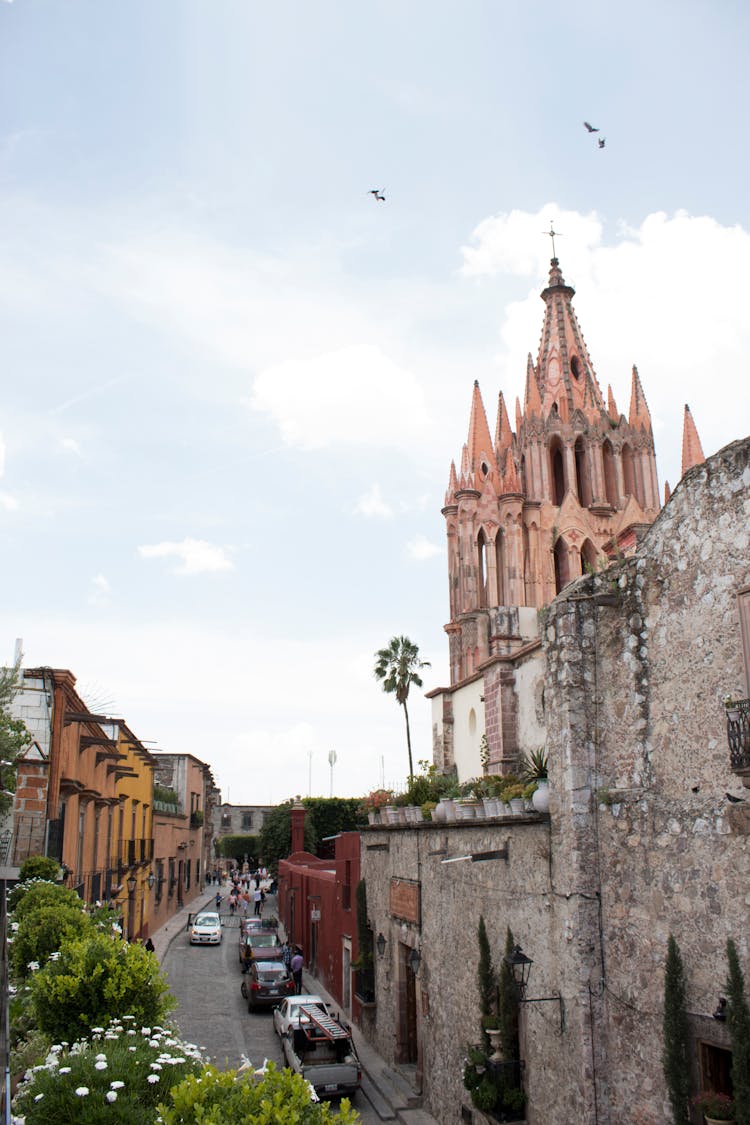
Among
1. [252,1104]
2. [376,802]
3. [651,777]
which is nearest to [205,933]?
[376,802]

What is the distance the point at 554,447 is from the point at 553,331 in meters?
7.08

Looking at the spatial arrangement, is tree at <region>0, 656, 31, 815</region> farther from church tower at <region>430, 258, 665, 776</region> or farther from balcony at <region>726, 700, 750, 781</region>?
church tower at <region>430, 258, 665, 776</region>

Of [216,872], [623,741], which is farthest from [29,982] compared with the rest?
[216,872]

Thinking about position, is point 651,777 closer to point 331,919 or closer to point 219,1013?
point 219,1013

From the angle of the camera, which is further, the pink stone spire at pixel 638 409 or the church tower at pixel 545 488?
the pink stone spire at pixel 638 409

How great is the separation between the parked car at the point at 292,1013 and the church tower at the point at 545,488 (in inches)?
954

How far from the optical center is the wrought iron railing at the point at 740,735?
7.79 m

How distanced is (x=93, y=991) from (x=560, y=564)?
128 feet

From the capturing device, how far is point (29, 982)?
32.6 feet

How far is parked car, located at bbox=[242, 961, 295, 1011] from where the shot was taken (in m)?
23.8

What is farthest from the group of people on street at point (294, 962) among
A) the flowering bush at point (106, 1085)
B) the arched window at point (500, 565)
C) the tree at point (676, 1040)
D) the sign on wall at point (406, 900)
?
the arched window at point (500, 565)

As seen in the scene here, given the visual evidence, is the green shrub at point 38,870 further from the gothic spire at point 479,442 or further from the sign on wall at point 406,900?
the gothic spire at point 479,442

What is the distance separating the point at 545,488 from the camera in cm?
4725

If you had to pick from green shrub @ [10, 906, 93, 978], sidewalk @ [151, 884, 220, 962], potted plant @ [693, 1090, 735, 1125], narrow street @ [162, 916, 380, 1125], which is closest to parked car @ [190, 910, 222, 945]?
narrow street @ [162, 916, 380, 1125]
